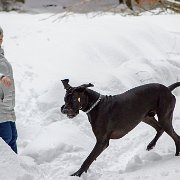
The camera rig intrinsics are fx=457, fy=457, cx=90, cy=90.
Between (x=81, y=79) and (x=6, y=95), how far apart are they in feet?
11.6

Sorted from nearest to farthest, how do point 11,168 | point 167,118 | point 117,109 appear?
point 11,168
point 117,109
point 167,118

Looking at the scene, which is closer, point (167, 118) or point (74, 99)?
point (74, 99)

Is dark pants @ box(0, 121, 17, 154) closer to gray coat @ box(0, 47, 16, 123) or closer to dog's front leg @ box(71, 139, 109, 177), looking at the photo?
gray coat @ box(0, 47, 16, 123)

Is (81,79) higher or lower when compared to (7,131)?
lower

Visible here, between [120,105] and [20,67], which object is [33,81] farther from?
[120,105]

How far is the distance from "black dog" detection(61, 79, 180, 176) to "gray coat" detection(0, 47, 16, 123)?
57cm

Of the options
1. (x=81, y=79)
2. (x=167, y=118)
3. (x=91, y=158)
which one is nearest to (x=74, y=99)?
(x=91, y=158)

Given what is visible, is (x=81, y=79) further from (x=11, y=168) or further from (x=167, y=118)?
(x=11, y=168)

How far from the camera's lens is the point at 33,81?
8477mm

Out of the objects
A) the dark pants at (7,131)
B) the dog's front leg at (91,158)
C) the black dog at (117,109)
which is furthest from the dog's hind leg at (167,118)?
the dark pants at (7,131)

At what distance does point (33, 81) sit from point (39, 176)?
3.96 m

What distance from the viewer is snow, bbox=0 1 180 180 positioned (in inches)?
208

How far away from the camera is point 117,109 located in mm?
5316

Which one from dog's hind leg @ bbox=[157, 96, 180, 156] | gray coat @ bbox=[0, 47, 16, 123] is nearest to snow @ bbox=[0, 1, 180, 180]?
dog's hind leg @ bbox=[157, 96, 180, 156]
